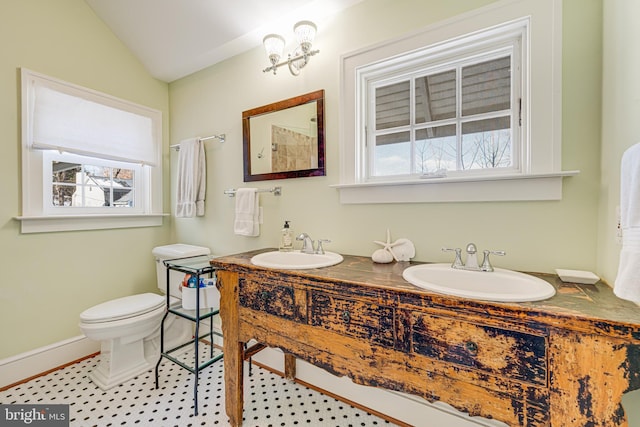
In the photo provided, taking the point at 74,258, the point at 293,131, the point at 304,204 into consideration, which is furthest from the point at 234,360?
the point at 74,258

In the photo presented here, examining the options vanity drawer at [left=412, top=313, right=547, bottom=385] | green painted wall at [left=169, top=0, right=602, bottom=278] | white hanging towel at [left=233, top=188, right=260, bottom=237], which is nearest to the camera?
vanity drawer at [left=412, top=313, right=547, bottom=385]

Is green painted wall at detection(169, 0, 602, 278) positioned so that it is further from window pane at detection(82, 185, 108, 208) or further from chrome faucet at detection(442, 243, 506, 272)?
window pane at detection(82, 185, 108, 208)

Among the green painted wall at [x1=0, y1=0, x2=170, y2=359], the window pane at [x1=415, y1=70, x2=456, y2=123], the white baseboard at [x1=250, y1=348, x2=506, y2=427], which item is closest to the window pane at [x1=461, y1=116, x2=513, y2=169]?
the window pane at [x1=415, y1=70, x2=456, y2=123]

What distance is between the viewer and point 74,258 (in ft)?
6.40

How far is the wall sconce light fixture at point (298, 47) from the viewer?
1.51 metres

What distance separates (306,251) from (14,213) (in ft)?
6.04

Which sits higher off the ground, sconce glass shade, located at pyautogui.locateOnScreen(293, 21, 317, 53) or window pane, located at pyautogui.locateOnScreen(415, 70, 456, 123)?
sconce glass shade, located at pyautogui.locateOnScreen(293, 21, 317, 53)

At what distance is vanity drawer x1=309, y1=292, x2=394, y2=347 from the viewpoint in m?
0.94

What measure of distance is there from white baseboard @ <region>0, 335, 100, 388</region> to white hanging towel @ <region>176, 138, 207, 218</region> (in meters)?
1.13

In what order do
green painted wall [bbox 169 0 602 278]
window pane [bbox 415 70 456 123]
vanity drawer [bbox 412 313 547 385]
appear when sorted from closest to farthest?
vanity drawer [bbox 412 313 547 385]
green painted wall [bbox 169 0 602 278]
window pane [bbox 415 70 456 123]

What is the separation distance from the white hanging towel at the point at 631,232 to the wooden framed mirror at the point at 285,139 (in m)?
1.24

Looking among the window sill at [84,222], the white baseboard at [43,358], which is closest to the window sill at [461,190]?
the window sill at [84,222]

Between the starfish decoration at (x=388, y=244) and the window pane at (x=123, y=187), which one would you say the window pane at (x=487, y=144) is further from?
the window pane at (x=123, y=187)

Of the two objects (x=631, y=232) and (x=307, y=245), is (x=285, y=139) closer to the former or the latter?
(x=307, y=245)
